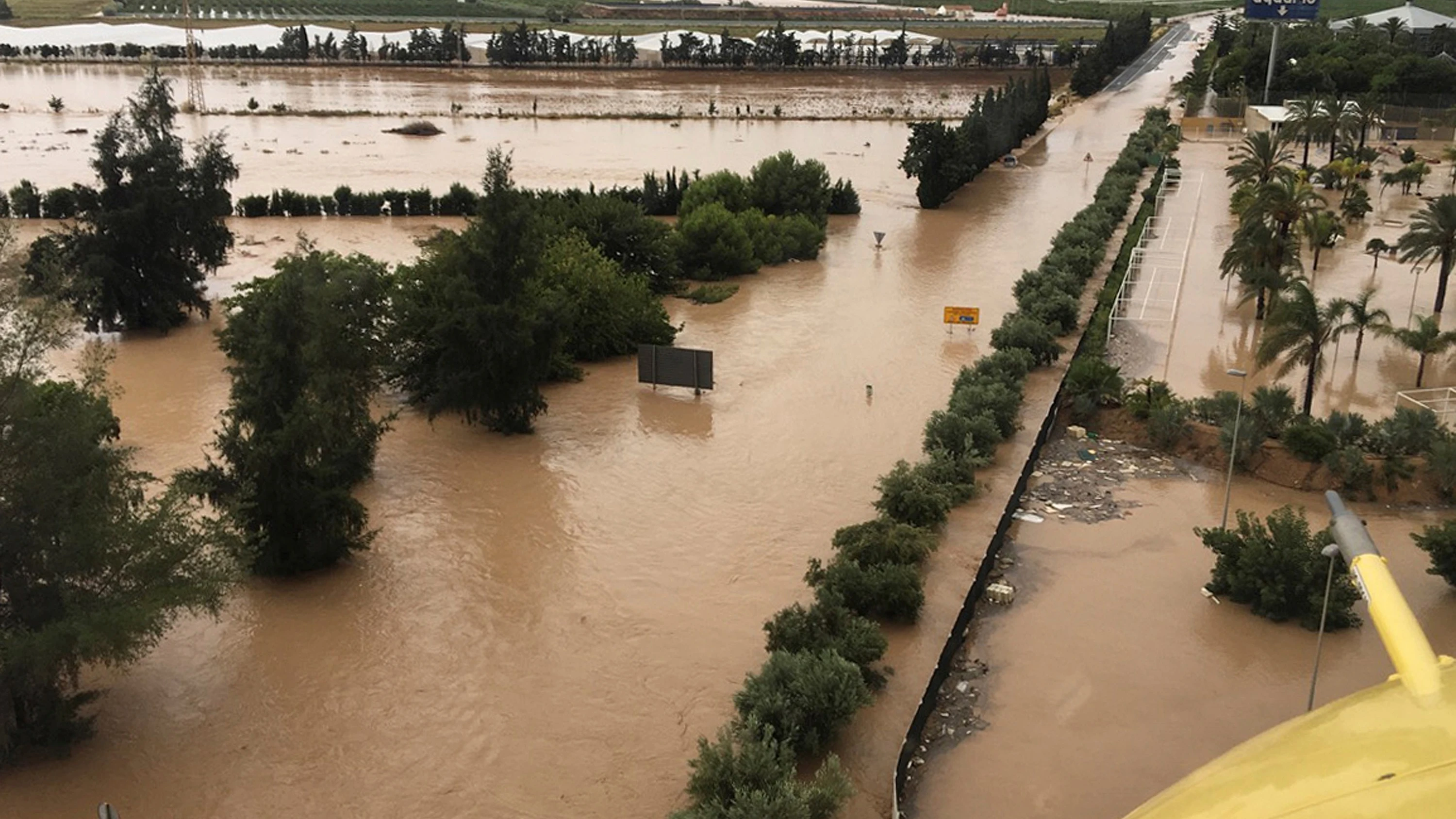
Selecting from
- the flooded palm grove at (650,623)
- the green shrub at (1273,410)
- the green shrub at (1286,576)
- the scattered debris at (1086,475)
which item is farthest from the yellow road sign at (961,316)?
the green shrub at (1286,576)

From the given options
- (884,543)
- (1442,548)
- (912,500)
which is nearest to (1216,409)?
(1442,548)

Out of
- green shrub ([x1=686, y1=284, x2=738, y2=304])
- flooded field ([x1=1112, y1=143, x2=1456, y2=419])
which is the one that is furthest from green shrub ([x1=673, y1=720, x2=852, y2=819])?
green shrub ([x1=686, y1=284, x2=738, y2=304])

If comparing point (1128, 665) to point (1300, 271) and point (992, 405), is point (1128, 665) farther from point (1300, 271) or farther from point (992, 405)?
point (1300, 271)

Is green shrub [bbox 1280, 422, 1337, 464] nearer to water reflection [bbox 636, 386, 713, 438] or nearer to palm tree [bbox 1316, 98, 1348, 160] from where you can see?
water reflection [bbox 636, 386, 713, 438]

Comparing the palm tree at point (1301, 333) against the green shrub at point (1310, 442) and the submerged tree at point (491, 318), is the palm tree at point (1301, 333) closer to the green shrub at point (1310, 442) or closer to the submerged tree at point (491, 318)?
the green shrub at point (1310, 442)

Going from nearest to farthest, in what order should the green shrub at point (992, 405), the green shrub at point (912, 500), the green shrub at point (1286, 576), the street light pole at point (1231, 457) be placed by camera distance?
the green shrub at point (1286, 576), the street light pole at point (1231, 457), the green shrub at point (912, 500), the green shrub at point (992, 405)

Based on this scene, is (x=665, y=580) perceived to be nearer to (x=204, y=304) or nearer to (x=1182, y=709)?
(x=1182, y=709)
